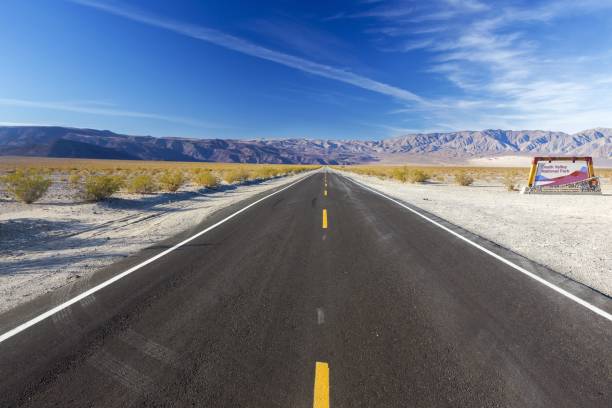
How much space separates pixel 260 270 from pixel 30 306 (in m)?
Answer: 3.24

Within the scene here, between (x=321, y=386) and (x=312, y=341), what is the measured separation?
2.28 ft

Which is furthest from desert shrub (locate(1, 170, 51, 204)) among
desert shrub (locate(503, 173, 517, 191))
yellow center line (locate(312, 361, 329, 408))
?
desert shrub (locate(503, 173, 517, 191))

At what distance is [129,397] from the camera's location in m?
2.45

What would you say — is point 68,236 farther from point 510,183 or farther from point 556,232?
point 510,183

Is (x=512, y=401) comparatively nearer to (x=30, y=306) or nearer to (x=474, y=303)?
(x=474, y=303)

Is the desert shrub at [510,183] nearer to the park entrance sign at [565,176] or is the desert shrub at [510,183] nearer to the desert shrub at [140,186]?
the park entrance sign at [565,176]

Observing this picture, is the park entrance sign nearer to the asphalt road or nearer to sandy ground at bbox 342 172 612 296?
sandy ground at bbox 342 172 612 296

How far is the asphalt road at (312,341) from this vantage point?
250cm

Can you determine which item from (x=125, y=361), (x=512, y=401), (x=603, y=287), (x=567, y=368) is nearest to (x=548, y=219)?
(x=603, y=287)

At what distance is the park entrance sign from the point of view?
18484mm

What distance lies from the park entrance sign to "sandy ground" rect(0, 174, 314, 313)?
67.4 ft

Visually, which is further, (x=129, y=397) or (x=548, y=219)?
(x=548, y=219)

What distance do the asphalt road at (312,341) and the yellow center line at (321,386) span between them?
0.02m

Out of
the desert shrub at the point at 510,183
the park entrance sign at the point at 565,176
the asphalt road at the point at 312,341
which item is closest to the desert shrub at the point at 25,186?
the asphalt road at the point at 312,341
